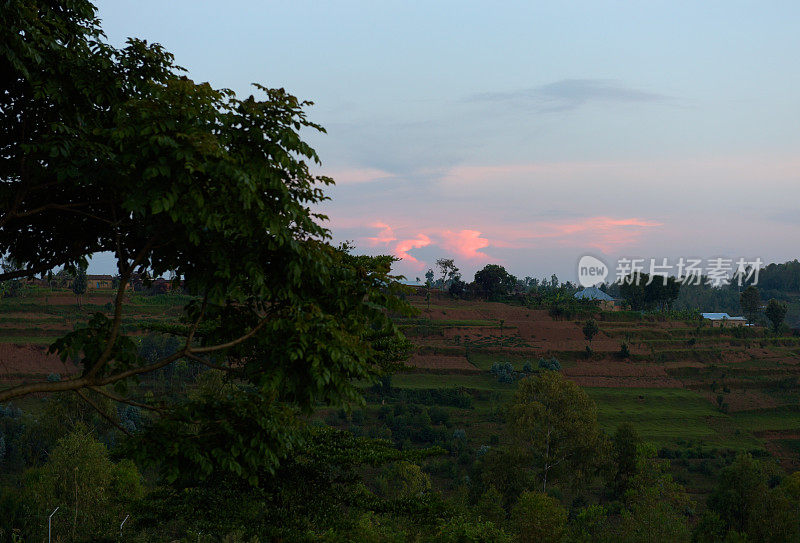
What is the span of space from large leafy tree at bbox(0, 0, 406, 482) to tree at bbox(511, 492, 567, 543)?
3000 cm

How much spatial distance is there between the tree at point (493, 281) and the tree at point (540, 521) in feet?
244

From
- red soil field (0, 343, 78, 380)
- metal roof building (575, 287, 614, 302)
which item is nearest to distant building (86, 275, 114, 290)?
red soil field (0, 343, 78, 380)

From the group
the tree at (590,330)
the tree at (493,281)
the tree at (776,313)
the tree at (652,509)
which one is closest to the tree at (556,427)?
the tree at (652,509)

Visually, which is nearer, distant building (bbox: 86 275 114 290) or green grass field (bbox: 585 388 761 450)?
green grass field (bbox: 585 388 761 450)

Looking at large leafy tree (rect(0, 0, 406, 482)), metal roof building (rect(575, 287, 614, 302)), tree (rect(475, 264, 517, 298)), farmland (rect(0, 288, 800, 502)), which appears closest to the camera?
large leafy tree (rect(0, 0, 406, 482))

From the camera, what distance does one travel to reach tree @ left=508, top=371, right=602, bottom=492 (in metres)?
47.9

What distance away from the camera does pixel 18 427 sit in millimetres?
53312

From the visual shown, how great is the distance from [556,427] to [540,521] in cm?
1490

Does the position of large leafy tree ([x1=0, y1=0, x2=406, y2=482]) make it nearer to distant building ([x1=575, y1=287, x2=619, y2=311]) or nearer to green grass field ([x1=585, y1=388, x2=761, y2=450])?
green grass field ([x1=585, y1=388, x2=761, y2=450])

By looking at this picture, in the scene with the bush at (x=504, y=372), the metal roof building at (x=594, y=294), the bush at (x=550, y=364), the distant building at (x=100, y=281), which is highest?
the metal roof building at (x=594, y=294)

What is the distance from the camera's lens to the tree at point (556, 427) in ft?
157

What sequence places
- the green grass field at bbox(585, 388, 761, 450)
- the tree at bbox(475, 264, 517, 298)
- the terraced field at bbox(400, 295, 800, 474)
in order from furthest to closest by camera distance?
1. the tree at bbox(475, 264, 517, 298)
2. the terraced field at bbox(400, 295, 800, 474)
3. the green grass field at bbox(585, 388, 761, 450)

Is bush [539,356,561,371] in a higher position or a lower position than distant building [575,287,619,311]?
lower

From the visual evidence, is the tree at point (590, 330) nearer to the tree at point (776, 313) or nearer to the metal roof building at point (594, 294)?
the tree at point (776, 313)
